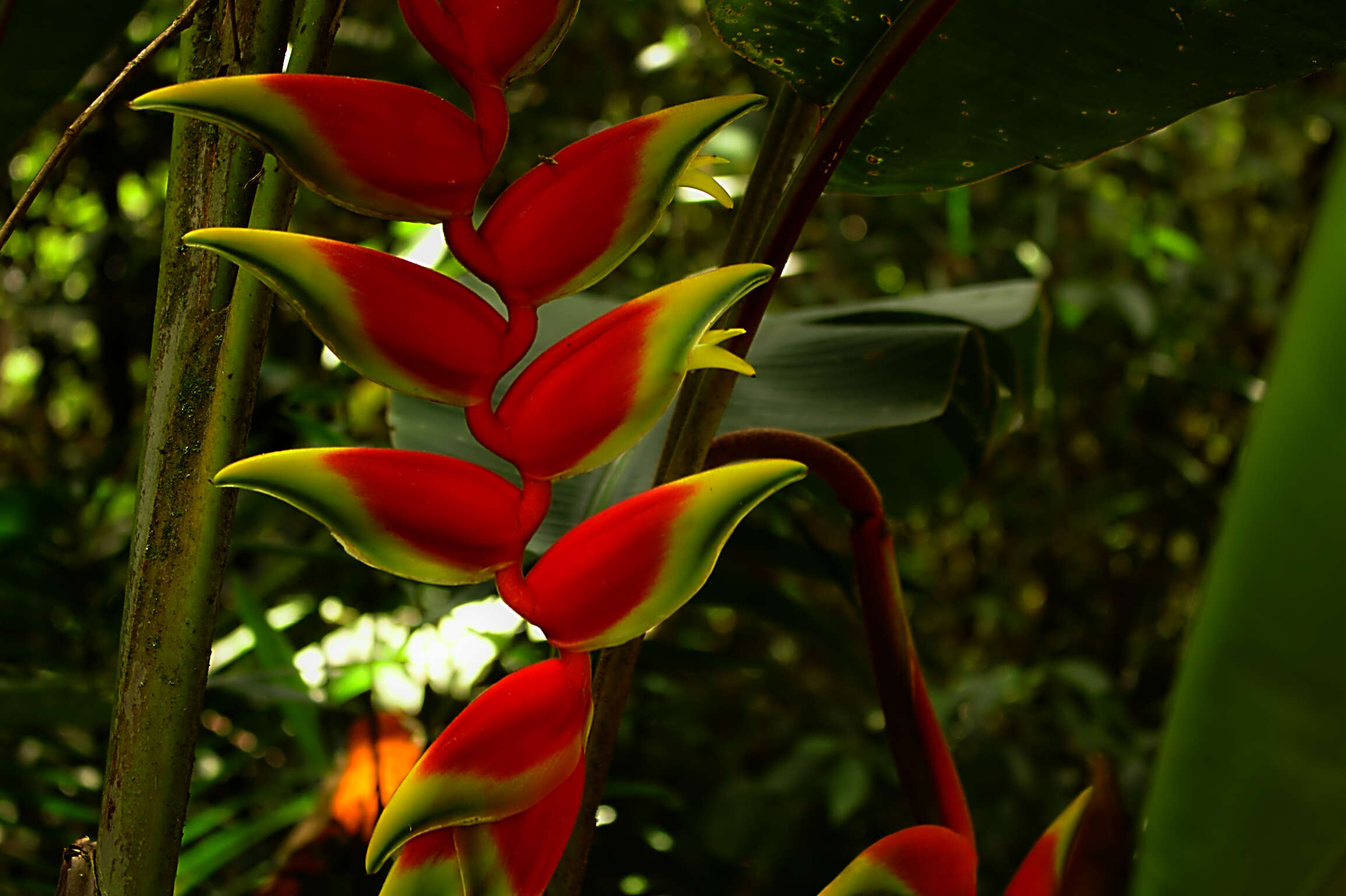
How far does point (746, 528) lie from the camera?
53 centimetres

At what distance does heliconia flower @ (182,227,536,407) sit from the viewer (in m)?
0.17

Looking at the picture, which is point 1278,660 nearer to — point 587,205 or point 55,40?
point 587,205

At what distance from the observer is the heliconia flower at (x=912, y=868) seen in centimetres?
21

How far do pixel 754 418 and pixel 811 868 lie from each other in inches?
32.5

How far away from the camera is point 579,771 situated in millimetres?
191

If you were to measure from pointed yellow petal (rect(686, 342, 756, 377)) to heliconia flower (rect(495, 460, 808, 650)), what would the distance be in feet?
0.07

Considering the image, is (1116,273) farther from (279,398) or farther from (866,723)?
(279,398)

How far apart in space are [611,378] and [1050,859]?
156 millimetres

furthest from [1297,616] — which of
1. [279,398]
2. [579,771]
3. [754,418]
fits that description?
[279,398]

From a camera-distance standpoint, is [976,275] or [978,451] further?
[976,275]

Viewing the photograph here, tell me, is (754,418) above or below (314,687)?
above

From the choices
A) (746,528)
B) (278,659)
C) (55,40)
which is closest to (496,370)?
(55,40)

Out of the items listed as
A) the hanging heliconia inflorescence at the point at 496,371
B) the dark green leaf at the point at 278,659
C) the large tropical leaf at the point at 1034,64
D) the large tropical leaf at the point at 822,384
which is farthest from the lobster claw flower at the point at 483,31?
the dark green leaf at the point at 278,659

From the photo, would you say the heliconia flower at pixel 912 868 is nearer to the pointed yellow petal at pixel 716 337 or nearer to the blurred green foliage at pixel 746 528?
the pointed yellow petal at pixel 716 337
